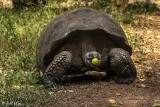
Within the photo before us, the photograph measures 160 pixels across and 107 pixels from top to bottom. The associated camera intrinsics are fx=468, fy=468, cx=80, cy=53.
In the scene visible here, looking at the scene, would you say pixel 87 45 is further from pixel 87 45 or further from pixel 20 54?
pixel 20 54

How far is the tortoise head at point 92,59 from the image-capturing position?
4.90 metres

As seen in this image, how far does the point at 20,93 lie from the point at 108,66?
1.23 m

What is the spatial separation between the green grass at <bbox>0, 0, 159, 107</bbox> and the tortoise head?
560 millimetres

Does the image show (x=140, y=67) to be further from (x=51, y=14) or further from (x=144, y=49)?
(x=51, y=14)

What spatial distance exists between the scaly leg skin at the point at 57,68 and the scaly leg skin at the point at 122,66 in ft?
1.56

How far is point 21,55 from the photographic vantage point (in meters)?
6.11

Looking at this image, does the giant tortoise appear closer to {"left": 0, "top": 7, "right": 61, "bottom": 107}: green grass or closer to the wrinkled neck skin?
the wrinkled neck skin

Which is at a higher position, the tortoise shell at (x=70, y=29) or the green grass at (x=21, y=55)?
the tortoise shell at (x=70, y=29)

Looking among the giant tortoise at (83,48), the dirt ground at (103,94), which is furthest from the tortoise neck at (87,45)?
the dirt ground at (103,94)

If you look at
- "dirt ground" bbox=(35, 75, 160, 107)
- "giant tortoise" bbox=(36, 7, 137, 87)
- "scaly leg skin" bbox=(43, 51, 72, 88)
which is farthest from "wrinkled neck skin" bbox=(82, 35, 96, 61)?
"dirt ground" bbox=(35, 75, 160, 107)

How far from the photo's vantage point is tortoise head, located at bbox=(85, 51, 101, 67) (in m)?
4.90

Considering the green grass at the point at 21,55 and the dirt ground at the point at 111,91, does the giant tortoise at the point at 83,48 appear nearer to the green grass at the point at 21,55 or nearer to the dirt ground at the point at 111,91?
the dirt ground at the point at 111,91

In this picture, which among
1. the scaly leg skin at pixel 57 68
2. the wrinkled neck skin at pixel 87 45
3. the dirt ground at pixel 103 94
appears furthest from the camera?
the wrinkled neck skin at pixel 87 45

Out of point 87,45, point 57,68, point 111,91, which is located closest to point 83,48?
point 87,45
